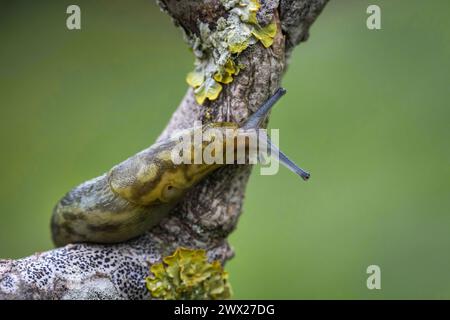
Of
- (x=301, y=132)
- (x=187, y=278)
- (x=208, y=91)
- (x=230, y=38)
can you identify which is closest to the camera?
(x=230, y=38)

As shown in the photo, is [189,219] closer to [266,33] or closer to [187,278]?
[187,278]

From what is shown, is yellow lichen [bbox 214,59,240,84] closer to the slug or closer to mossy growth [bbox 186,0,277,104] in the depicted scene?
mossy growth [bbox 186,0,277,104]

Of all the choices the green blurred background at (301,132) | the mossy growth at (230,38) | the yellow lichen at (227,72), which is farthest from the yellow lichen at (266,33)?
the green blurred background at (301,132)

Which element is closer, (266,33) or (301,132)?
(266,33)

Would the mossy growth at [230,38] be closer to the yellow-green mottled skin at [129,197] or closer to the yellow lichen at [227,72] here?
the yellow lichen at [227,72]

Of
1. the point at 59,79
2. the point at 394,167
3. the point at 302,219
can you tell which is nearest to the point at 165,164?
the point at 302,219

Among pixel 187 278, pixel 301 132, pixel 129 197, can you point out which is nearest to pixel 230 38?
pixel 129 197

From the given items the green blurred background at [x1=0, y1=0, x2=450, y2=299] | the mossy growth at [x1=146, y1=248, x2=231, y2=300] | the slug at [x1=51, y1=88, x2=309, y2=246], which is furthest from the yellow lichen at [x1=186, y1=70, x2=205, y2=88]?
the green blurred background at [x1=0, y1=0, x2=450, y2=299]
